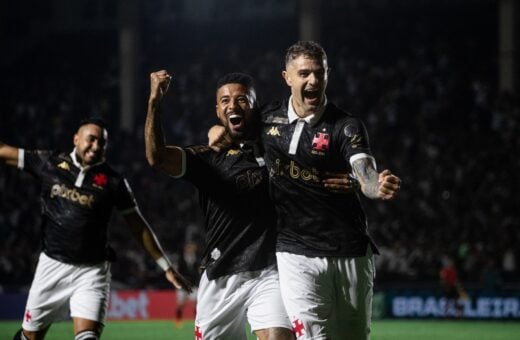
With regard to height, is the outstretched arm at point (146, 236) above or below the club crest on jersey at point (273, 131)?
below

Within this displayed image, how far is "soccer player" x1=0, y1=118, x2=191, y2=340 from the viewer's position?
30.8 feet

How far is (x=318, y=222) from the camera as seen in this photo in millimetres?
7129

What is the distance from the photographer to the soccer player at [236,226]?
24.6ft

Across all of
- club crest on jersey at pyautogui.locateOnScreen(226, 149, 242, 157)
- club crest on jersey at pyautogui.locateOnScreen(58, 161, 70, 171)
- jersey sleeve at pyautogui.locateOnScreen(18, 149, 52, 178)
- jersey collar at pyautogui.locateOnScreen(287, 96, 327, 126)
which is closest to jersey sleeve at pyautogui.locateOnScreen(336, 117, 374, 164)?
jersey collar at pyautogui.locateOnScreen(287, 96, 327, 126)

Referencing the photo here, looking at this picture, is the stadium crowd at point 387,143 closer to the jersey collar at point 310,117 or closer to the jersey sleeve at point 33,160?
the jersey sleeve at point 33,160

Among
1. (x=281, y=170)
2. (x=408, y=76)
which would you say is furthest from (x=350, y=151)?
(x=408, y=76)

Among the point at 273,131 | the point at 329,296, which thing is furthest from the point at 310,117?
the point at 329,296

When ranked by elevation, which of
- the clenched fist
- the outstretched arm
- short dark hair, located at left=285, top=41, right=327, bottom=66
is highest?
short dark hair, located at left=285, top=41, right=327, bottom=66

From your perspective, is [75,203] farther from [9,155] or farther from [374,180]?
[374,180]

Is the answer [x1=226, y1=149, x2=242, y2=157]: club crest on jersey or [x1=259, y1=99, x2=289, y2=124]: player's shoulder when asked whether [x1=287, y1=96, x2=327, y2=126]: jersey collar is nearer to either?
[x1=259, y1=99, x2=289, y2=124]: player's shoulder

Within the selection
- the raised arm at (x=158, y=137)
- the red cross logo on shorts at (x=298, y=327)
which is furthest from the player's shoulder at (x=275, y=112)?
the red cross logo on shorts at (x=298, y=327)

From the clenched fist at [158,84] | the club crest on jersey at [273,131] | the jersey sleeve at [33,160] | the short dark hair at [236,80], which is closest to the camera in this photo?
the clenched fist at [158,84]

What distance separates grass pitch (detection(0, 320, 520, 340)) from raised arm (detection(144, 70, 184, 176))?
9.80 meters

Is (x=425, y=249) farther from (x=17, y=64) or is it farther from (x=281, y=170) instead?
(x=17, y=64)
